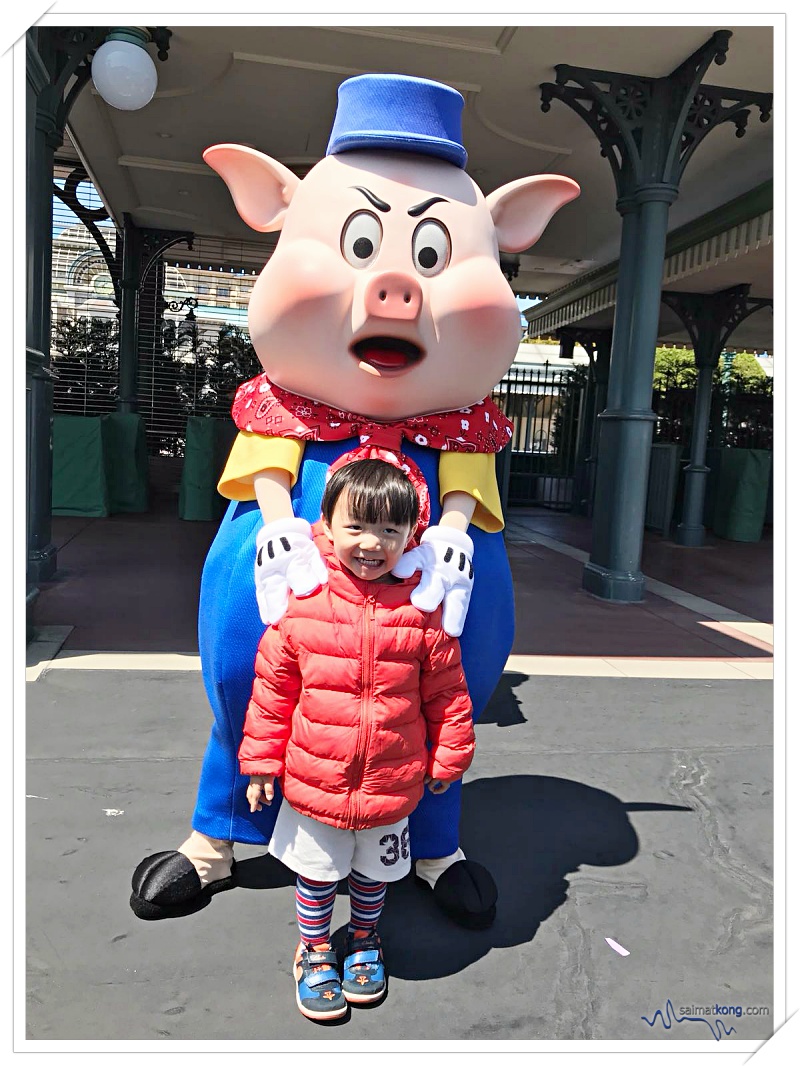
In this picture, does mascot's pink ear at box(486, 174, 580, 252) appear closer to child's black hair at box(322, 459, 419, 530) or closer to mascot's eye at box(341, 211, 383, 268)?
mascot's eye at box(341, 211, 383, 268)

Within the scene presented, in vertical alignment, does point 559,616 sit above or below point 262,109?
below

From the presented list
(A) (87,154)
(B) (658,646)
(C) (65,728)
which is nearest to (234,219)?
(A) (87,154)

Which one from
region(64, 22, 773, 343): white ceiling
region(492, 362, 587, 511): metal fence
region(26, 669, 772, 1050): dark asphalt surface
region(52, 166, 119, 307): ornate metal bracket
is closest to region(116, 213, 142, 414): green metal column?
region(52, 166, 119, 307): ornate metal bracket

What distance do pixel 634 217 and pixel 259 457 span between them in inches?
226

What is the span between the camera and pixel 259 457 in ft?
7.10

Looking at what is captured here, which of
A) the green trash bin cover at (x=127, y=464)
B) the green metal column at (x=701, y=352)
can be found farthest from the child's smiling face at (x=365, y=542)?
the green metal column at (x=701, y=352)

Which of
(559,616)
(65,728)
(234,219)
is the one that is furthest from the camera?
(234,219)

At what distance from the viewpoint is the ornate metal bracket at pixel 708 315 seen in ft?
35.8

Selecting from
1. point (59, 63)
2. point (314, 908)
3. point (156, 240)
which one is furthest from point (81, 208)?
point (314, 908)

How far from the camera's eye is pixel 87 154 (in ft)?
29.4

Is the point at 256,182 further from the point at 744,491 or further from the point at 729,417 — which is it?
the point at 729,417

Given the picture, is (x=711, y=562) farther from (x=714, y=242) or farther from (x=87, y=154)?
(x=87, y=154)

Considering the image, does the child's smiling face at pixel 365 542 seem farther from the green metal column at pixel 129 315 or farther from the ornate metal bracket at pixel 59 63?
the green metal column at pixel 129 315
